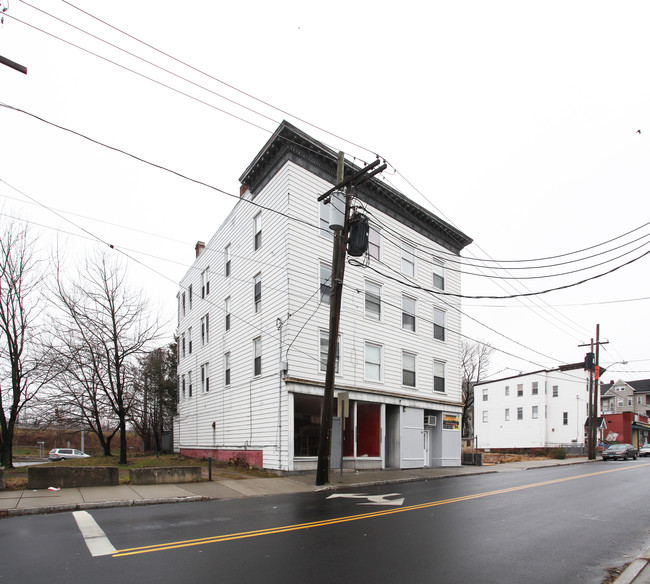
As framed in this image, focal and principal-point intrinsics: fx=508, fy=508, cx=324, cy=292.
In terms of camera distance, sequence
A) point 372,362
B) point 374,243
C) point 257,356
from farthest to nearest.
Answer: point 374,243 → point 372,362 → point 257,356

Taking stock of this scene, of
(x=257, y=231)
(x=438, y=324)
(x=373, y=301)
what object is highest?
(x=257, y=231)

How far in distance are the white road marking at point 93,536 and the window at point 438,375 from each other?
64.8 feet

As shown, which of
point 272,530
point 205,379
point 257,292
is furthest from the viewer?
point 205,379

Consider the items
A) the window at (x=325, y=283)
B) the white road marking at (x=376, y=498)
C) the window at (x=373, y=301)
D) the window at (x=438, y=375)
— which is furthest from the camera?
the window at (x=438, y=375)

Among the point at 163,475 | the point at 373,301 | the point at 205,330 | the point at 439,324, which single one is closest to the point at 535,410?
the point at 439,324

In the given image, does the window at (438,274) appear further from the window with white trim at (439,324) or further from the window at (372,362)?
the window at (372,362)

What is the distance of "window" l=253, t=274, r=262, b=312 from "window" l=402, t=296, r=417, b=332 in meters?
7.51

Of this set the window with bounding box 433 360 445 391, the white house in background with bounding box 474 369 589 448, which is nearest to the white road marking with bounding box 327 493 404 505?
the window with bounding box 433 360 445 391

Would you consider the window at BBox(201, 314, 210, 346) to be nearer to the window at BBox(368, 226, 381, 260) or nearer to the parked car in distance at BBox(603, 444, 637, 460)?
the window at BBox(368, 226, 381, 260)

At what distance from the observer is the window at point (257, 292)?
22.6 m

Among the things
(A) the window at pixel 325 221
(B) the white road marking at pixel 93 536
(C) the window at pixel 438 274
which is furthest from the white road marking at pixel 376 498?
(C) the window at pixel 438 274

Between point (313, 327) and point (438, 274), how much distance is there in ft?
33.9

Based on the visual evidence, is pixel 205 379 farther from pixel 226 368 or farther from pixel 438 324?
pixel 438 324

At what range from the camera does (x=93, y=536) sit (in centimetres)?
834
